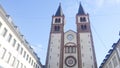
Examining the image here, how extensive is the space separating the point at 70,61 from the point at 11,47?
19.2 meters

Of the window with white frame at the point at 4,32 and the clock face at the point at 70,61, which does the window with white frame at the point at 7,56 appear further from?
the clock face at the point at 70,61

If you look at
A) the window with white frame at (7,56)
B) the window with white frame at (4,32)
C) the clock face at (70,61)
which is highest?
the window with white frame at (4,32)

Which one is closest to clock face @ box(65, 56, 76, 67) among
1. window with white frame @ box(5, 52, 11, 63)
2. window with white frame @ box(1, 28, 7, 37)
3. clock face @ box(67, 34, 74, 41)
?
clock face @ box(67, 34, 74, 41)

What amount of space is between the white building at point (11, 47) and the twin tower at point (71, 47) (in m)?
9.61

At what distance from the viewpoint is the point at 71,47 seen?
142ft

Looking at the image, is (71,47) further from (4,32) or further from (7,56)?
(4,32)

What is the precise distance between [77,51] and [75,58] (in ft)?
7.26

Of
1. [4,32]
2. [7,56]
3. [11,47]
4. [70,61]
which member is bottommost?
[7,56]

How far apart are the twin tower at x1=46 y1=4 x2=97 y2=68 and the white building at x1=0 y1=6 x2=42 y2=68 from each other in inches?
378

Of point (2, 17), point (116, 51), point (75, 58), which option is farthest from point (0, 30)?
point (75, 58)

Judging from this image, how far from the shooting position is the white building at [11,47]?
23531 mm

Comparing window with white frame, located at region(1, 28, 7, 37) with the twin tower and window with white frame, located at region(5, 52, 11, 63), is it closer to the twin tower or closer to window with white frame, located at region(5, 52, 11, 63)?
window with white frame, located at region(5, 52, 11, 63)

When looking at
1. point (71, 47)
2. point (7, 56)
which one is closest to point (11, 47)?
point (7, 56)

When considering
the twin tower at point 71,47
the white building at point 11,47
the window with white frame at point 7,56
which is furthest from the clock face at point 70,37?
the window with white frame at point 7,56
